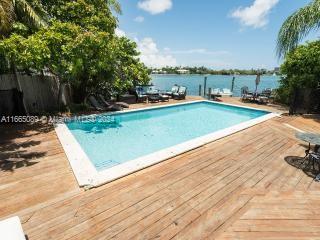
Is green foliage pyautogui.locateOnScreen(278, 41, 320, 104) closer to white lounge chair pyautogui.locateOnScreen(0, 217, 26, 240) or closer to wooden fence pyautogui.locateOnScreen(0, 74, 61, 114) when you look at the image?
white lounge chair pyautogui.locateOnScreen(0, 217, 26, 240)

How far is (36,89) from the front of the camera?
10.4 meters

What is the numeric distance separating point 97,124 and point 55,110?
2.74 meters

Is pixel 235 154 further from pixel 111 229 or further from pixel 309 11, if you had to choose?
pixel 309 11

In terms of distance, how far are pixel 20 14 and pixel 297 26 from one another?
1264cm

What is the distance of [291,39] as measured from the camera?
11.1 m

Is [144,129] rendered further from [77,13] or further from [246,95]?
[246,95]

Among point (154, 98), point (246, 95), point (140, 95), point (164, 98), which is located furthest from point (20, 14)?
point (246, 95)

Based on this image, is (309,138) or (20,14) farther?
(20,14)

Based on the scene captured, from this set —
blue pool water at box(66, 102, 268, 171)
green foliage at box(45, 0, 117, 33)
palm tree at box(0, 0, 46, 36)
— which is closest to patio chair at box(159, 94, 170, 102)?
blue pool water at box(66, 102, 268, 171)

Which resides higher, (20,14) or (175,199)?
(20,14)

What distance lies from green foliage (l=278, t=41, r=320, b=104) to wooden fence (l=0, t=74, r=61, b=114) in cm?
1288

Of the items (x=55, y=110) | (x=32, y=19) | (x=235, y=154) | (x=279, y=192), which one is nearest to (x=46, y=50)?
(x=32, y=19)

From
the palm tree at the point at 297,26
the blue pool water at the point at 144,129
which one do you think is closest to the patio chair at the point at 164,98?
the blue pool water at the point at 144,129

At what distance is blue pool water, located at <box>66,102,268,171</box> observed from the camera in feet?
23.6
